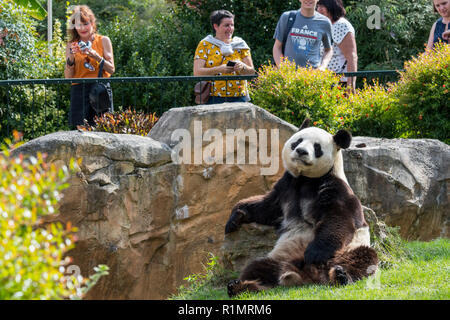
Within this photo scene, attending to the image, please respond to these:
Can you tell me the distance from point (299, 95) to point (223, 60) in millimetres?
1191

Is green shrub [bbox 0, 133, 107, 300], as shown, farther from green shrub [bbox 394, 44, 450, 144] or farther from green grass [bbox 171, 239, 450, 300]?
green shrub [bbox 394, 44, 450, 144]

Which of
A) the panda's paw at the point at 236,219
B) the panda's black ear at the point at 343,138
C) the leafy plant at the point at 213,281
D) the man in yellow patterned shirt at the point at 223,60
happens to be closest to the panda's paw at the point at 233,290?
the leafy plant at the point at 213,281

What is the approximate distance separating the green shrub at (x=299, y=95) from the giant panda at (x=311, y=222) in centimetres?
199

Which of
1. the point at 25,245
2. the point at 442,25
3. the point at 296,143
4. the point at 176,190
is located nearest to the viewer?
the point at 25,245

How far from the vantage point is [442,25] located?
838 centimetres

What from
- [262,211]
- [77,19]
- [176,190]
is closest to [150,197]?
[176,190]

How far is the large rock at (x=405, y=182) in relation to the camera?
6.92m

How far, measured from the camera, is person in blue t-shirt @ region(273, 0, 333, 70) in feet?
26.4

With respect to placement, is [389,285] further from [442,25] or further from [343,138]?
[442,25]

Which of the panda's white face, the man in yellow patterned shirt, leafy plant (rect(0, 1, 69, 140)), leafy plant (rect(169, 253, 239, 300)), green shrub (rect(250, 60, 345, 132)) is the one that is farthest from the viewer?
leafy plant (rect(0, 1, 69, 140))

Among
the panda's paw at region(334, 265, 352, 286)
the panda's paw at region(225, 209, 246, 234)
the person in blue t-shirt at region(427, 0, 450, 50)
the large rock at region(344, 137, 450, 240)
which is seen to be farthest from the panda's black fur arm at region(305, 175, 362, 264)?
the person in blue t-shirt at region(427, 0, 450, 50)

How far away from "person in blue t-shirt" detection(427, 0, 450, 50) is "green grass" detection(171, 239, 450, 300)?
3.20 meters
